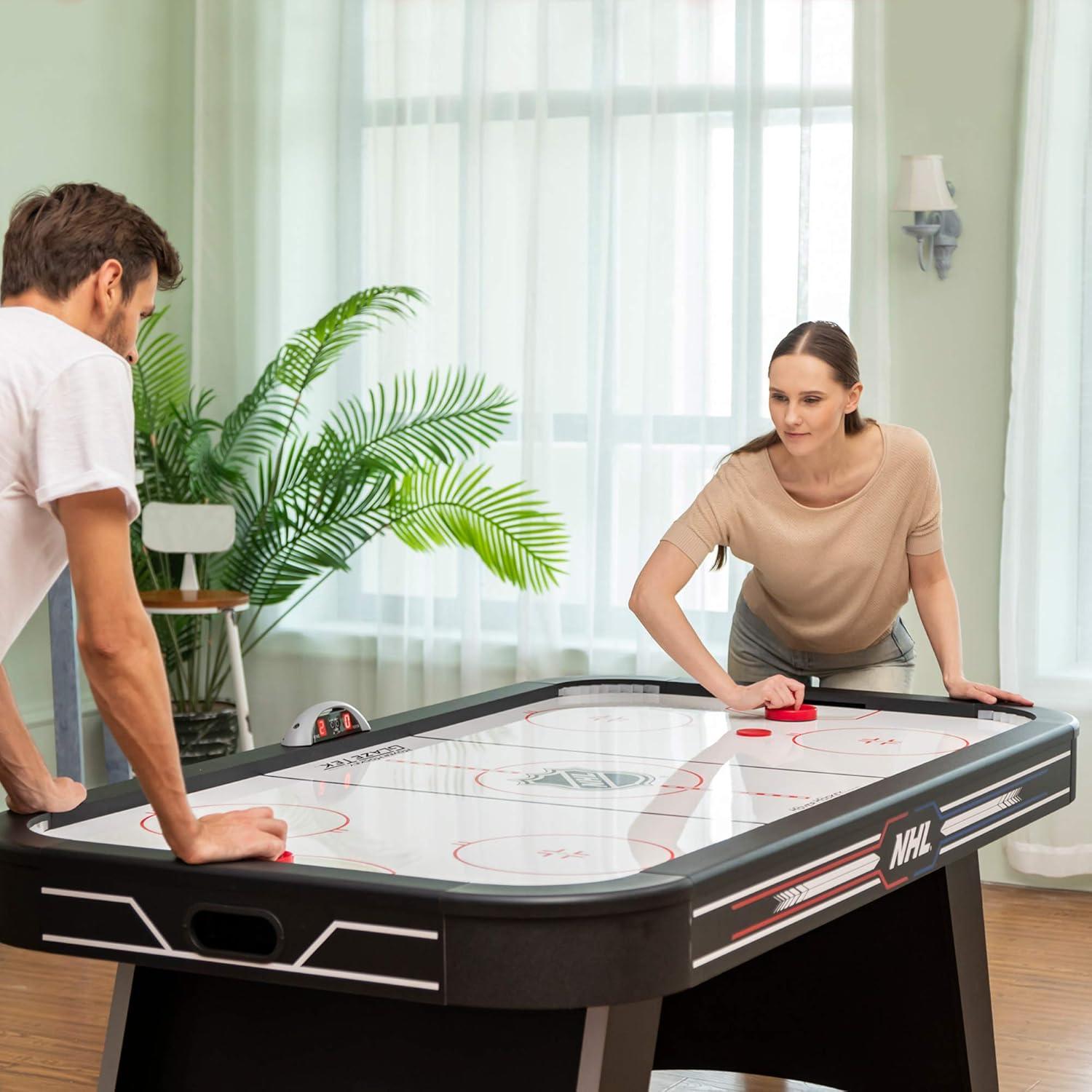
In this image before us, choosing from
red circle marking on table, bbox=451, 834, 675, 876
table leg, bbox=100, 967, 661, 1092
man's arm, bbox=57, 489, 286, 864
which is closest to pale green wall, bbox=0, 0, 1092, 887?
red circle marking on table, bbox=451, 834, 675, 876

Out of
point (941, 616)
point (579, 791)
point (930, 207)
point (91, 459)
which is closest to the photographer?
point (91, 459)

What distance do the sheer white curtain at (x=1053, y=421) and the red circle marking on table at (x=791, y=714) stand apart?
1.78m

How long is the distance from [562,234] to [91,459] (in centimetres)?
335

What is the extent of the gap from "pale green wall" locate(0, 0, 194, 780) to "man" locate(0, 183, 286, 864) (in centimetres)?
318

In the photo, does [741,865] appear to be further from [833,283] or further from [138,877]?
[833,283]

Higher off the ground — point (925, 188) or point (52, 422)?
point (925, 188)

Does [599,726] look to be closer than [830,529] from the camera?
Yes

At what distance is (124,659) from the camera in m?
1.59

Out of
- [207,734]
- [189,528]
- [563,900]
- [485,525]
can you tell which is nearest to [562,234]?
[485,525]

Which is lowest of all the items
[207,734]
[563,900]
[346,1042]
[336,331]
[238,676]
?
[207,734]

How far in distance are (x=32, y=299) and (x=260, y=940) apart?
755 mm

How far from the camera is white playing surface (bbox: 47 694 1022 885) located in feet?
5.88

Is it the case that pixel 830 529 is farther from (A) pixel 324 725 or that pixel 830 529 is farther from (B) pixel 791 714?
(A) pixel 324 725

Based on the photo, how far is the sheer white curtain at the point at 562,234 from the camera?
450cm
